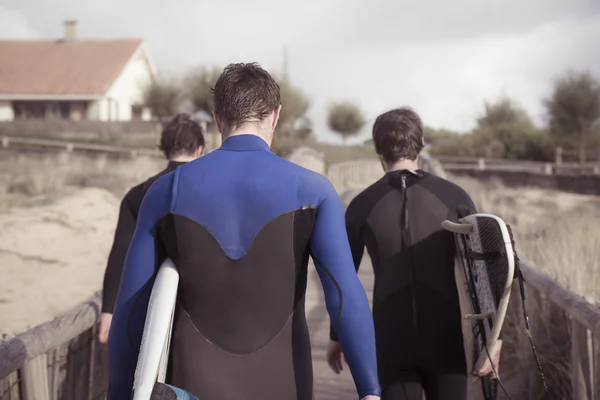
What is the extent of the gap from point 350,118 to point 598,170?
44129 millimetres

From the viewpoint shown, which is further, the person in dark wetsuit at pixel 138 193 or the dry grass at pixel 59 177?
the dry grass at pixel 59 177

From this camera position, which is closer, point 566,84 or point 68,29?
point 566,84

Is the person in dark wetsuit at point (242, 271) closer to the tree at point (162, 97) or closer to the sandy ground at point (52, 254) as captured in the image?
the sandy ground at point (52, 254)

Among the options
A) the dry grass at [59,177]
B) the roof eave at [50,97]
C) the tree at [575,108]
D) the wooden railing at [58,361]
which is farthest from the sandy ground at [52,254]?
the tree at [575,108]

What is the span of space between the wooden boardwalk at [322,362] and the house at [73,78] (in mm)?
35364

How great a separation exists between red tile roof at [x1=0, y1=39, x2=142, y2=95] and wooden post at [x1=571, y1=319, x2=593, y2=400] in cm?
4001

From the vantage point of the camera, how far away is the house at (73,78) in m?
42.8

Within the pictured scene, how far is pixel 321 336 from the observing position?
7.23 metres

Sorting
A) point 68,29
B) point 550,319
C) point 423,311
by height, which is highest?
point 68,29

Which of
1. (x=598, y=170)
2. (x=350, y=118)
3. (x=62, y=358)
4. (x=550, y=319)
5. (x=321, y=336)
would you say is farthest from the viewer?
(x=350, y=118)

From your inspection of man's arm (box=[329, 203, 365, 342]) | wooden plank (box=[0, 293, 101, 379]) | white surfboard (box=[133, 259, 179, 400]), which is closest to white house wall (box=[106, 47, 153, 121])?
wooden plank (box=[0, 293, 101, 379])

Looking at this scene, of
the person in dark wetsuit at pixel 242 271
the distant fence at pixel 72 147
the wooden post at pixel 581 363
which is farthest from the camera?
the distant fence at pixel 72 147

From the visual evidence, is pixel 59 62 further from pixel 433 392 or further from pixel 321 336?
pixel 433 392

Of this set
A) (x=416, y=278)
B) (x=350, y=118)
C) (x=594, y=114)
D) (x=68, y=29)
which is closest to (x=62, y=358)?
(x=416, y=278)
